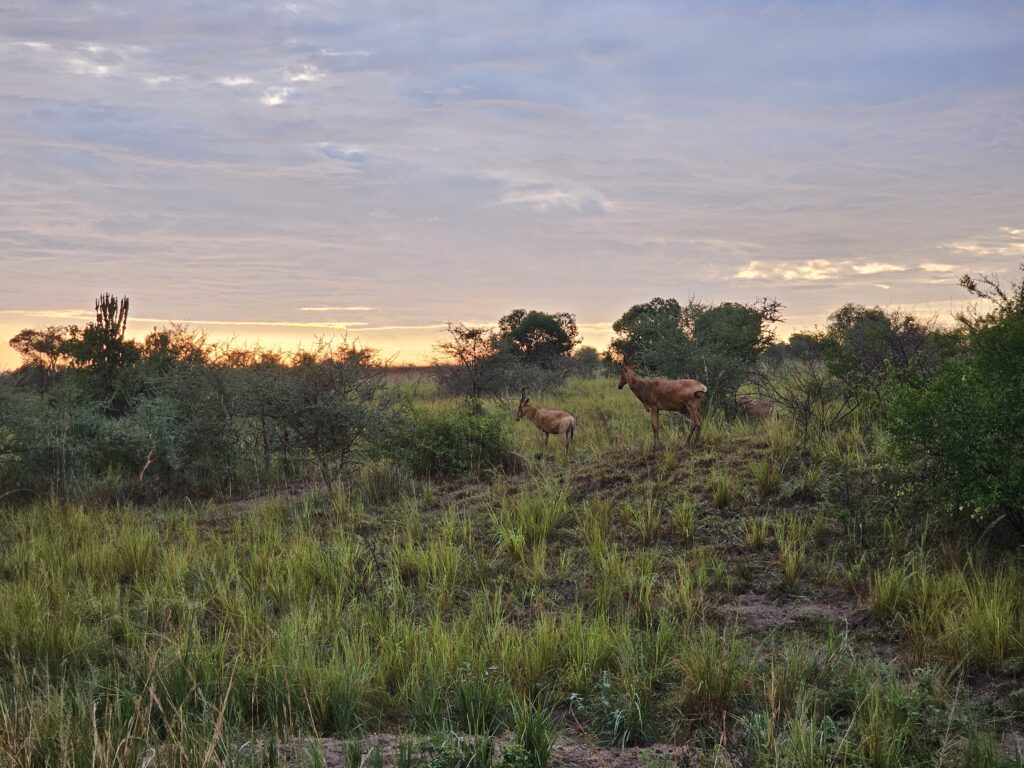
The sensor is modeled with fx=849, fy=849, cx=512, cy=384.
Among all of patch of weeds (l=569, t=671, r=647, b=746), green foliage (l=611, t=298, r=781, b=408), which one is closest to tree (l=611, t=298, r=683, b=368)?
green foliage (l=611, t=298, r=781, b=408)

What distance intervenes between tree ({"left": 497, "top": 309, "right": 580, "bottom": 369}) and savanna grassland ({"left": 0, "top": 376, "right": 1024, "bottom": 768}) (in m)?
29.4

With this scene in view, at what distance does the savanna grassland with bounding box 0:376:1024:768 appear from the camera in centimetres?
430

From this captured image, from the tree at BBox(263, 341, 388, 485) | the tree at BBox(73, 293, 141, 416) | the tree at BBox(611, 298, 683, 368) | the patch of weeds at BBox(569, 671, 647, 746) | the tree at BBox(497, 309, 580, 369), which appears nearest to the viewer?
the patch of weeds at BBox(569, 671, 647, 746)

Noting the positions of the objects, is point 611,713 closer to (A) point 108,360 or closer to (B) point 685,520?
(B) point 685,520

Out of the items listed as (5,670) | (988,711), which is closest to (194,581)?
(5,670)

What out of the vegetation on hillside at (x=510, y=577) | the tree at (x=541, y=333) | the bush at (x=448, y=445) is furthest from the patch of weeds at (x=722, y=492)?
the tree at (x=541, y=333)

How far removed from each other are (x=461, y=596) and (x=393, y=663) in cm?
210

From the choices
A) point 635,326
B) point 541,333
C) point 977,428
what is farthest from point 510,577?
point 541,333

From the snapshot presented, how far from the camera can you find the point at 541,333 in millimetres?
42125

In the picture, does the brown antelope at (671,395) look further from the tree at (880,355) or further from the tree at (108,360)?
the tree at (108,360)

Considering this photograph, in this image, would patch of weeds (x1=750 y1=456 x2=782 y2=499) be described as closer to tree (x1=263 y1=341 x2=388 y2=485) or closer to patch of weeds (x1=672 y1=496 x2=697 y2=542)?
patch of weeds (x1=672 y1=496 x2=697 y2=542)

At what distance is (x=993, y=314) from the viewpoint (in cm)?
860

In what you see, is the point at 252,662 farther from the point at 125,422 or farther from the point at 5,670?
the point at 125,422

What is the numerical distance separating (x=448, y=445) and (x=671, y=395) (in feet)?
12.0
